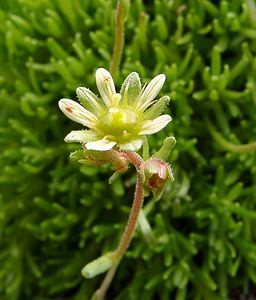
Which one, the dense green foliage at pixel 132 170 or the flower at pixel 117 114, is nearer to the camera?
the flower at pixel 117 114

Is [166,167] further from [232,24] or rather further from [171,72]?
[232,24]

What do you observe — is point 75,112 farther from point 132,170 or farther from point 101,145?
point 132,170

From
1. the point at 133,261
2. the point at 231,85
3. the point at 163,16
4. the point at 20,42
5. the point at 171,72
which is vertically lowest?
the point at 133,261

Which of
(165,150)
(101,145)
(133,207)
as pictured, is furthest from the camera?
(133,207)

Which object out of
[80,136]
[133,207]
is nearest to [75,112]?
[80,136]

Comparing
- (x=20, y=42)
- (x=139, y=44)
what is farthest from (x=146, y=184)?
(x=20, y=42)

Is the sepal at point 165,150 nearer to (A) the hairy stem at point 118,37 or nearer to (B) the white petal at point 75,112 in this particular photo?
(B) the white petal at point 75,112

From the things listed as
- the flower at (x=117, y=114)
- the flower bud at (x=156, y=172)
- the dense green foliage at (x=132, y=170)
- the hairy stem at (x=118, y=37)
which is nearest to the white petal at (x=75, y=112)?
the flower at (x=117, y=114)
